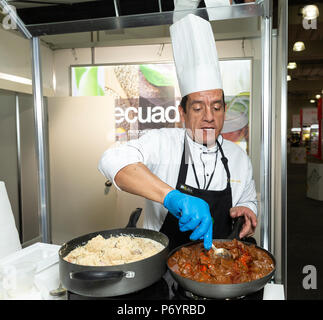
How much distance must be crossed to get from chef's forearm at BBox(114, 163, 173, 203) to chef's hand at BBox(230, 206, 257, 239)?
382mm

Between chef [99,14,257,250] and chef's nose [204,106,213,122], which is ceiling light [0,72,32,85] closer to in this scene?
chef [99,14,257,250]

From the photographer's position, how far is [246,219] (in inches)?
47.8

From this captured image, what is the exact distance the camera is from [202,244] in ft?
3.01

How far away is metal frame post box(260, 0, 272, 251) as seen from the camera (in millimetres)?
1077

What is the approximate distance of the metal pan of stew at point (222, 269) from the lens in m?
0.67

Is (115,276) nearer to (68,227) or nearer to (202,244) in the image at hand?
(202,244)

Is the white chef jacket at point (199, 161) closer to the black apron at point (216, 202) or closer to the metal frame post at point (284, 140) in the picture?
the black apron at point (216, 202)

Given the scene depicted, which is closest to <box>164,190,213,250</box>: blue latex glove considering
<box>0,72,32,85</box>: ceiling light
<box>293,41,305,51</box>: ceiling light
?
<box>0,72,32,85</box>: ceiling light

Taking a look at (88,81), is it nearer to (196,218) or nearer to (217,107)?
(217,107)

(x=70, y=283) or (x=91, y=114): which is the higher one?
(x=91, y=114)
